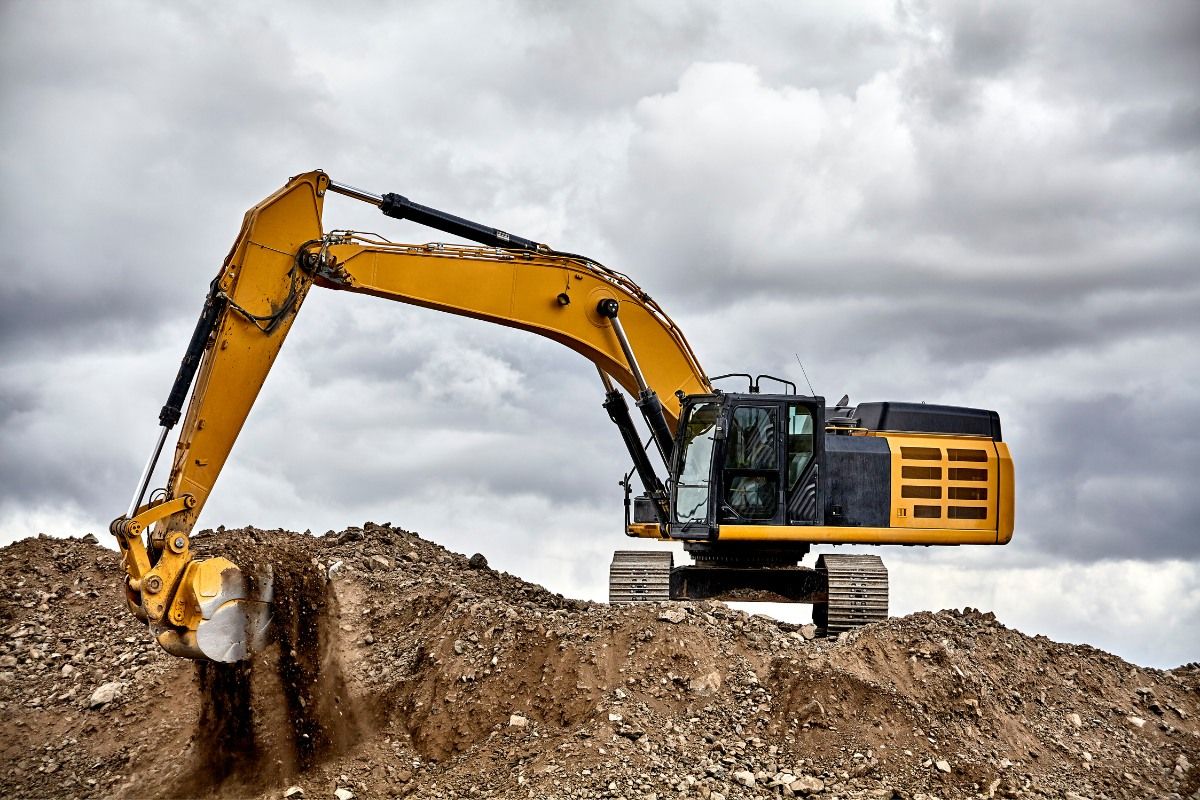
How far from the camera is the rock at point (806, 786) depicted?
406 inches

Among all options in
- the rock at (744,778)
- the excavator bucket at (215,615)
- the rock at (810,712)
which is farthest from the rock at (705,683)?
the excavator bucket at (215,615)

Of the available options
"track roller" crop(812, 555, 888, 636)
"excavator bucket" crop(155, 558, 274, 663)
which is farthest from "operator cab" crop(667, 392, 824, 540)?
"excavator bucket" crop(155, 558, 274, 663)

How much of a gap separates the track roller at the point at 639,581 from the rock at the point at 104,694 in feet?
16.7

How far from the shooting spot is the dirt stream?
426 inches

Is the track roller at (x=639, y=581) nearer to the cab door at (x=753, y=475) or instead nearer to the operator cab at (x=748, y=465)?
the operator cab at (x=748, y=465)

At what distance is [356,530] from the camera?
53.3 ft

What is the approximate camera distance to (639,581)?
13.9 metres

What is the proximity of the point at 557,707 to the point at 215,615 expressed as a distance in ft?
9.89

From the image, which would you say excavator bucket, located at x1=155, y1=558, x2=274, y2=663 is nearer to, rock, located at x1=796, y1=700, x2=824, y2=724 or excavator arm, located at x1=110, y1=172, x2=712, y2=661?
excavator arm, located at x1=110, y1=172, x2=712, y2=661

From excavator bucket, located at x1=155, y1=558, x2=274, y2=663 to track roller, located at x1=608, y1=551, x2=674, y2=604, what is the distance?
13.3 feet

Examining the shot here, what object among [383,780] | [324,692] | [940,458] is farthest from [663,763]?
[940,458]

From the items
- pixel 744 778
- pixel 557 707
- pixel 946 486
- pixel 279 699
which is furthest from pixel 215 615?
pixel 946 486

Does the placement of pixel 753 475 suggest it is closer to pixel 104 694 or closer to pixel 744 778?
pixel 744 778

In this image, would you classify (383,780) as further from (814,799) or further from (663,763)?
(814,799)
